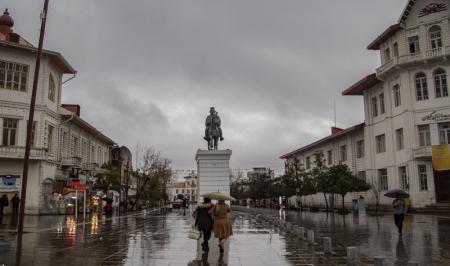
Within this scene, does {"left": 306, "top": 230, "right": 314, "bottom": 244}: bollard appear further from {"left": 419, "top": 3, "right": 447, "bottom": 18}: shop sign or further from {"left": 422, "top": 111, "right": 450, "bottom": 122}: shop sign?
{"left": 419, "top": 3, "right": 447, "bottom": 18}: shop sign

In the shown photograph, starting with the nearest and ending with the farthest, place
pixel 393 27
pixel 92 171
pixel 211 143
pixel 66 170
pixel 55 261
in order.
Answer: pixel 55 261 < pixel 211 143 < pixel 393 27 < pixel 66 170 < pixel 92 171

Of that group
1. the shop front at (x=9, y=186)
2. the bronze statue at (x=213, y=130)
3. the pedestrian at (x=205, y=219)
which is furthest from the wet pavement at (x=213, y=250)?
the shop front at (x=9, y=186)

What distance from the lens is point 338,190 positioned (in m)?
40.2

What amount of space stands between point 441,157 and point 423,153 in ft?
4.50

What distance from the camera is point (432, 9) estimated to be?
38500 mm

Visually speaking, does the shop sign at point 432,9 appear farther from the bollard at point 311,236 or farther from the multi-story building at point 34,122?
the multi-story building at point 34,122

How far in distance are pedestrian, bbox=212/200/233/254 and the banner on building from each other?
2770 cm

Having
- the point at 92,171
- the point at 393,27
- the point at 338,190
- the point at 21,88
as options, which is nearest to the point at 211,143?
the point at 338,190

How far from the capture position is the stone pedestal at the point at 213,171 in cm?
3297

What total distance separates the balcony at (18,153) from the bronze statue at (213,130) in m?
13.2

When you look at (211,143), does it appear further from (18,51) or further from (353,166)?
(353,166)

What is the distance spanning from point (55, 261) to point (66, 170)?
3483cm

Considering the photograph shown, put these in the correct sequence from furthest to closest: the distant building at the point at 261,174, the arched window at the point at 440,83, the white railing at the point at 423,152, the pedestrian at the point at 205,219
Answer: the distant building at the point at 261,174
the arched window at the point at 440,83
the white railing at the point at 423,152
the pedestrian at the point at 205,219

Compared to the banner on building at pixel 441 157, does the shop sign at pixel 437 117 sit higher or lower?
higher
